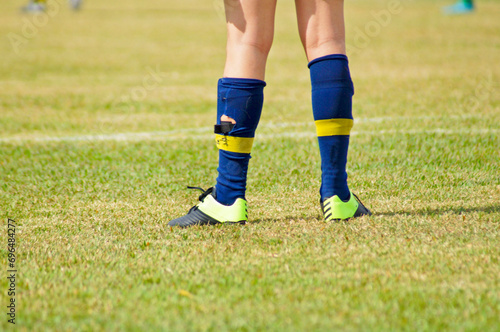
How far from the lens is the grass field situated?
1964 millimetres

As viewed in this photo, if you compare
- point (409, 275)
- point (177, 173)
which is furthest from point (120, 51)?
point (409, 275)

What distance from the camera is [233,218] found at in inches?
115

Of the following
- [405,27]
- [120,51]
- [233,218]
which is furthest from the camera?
[405,27]

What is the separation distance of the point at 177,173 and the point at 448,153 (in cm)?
187

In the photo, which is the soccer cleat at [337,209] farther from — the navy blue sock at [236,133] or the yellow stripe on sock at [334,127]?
the navy blue sock at [236,133]

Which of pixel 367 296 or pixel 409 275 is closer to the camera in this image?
pixel 367 296

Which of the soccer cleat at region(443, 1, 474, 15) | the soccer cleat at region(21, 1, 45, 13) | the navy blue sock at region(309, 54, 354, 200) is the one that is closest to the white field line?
the navy blue sock at region(309, 54, 354, 200)

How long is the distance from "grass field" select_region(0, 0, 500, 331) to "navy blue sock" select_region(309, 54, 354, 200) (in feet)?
0.73

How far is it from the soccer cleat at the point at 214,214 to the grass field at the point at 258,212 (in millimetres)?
65

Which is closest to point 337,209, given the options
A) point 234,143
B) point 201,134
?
point 234,143

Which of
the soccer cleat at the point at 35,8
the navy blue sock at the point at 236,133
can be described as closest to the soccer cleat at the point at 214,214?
the navy blue sock at the point at 236,133

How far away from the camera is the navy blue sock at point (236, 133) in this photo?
290cm

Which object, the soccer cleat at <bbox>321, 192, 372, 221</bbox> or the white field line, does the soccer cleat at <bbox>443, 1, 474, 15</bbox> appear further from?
the soccer cleat at <bbox>321, 192, 372, 221</bbox>

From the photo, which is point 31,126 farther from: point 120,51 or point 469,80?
point 120,51
